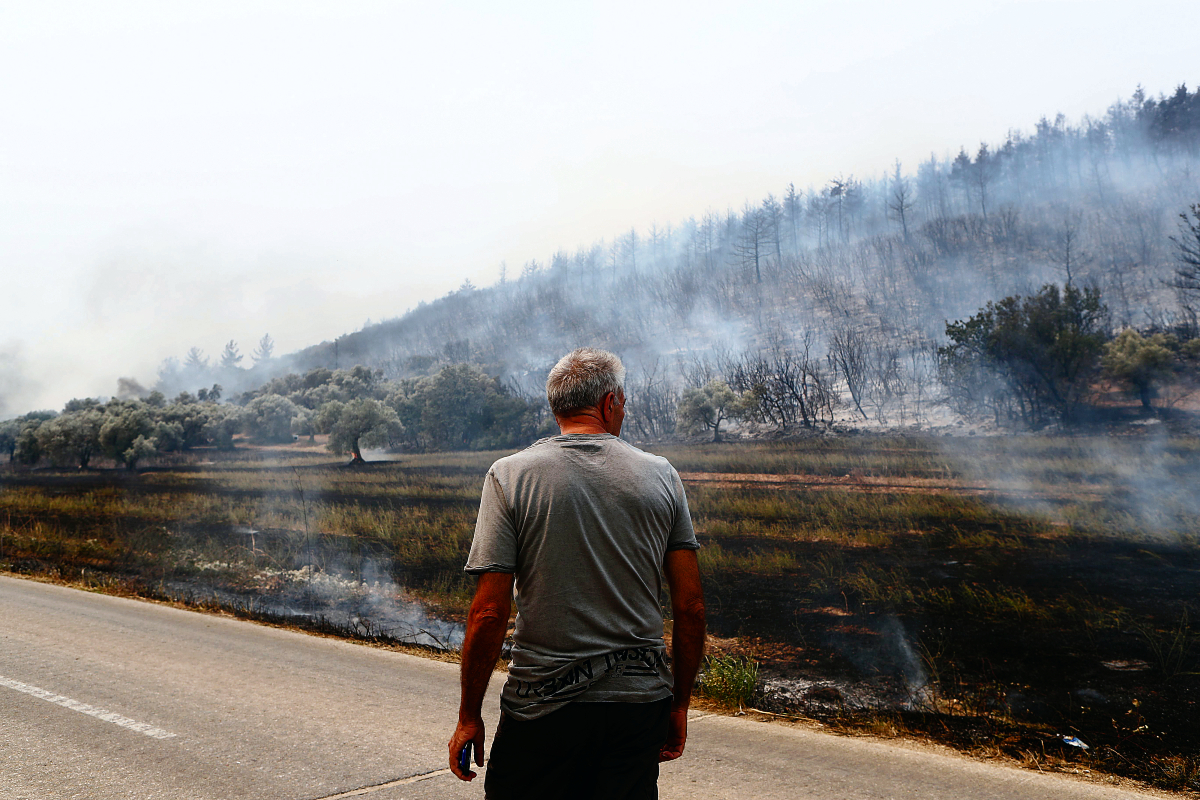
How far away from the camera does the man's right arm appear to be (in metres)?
1.96

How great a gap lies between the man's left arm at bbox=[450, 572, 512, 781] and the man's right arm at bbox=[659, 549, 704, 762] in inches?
18.9

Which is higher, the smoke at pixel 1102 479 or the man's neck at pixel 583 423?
the man's neck at pixel 583 423

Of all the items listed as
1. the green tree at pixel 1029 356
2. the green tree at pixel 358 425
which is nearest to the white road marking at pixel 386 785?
the green tree at pixel 1029 356

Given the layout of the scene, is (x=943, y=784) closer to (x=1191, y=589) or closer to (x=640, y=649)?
(x=640, y=649)

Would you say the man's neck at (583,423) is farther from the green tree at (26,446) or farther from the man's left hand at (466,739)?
the green tree at (26,446)

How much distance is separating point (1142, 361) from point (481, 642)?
17718 millimetres

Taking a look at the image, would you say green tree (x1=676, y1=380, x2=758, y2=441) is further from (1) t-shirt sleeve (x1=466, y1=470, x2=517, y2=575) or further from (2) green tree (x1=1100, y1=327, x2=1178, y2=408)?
(1) t-shirt sleeve (x1=466, y1=470, x2=517, y2=575)

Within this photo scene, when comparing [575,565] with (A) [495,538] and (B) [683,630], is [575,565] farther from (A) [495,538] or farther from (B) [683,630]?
(B) [683,630]

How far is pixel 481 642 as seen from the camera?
5.92 ft

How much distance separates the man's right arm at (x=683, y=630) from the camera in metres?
1.96

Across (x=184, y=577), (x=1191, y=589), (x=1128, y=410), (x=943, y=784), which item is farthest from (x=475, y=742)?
(x=1128, y=410)

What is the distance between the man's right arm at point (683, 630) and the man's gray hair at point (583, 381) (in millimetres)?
505

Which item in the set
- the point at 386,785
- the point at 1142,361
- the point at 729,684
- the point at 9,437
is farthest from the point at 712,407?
the point at 9,437

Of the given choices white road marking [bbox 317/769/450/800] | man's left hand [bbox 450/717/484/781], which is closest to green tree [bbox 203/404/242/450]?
white road marking [bbox 317/769/450/800]
